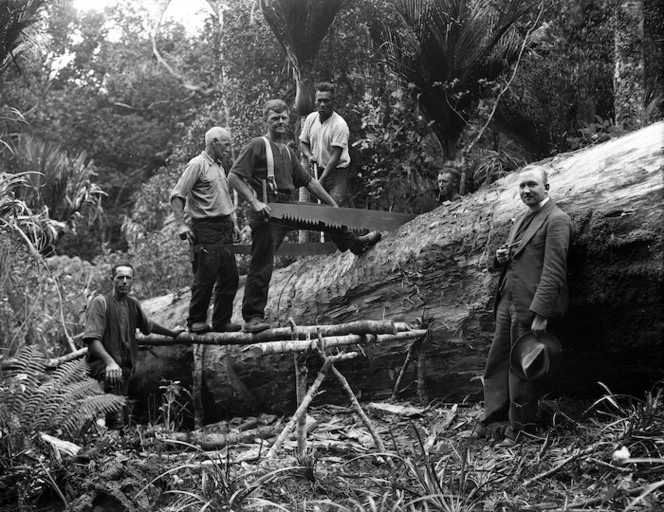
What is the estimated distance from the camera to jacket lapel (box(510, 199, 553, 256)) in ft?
18.8

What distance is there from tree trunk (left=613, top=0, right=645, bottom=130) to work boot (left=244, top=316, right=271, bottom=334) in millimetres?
3933

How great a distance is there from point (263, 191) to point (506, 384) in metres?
2.93

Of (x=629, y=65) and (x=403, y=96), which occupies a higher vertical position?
(x=403, y=96)

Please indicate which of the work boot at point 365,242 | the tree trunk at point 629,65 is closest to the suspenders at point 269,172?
the work boot at point 365,242

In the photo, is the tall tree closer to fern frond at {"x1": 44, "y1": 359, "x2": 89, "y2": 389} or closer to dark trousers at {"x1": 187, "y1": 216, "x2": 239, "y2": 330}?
dark trousers at {"x1": 187, "y1": 216, "x2": 239, "y2": 330}

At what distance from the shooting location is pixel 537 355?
5.50 m

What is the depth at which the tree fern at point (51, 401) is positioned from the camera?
5.85 m

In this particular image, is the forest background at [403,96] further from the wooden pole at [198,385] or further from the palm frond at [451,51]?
the wooden pole at [198,385]

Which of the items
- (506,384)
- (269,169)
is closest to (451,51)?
(269,169)

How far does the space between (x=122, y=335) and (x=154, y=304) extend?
220cm

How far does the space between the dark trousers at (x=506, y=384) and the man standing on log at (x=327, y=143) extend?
Result: 3.34 metres

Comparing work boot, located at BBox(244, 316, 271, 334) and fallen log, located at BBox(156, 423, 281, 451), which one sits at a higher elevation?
work boot, located at BBox(244, 316, 271, 334)

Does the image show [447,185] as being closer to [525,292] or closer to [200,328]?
[525,292]

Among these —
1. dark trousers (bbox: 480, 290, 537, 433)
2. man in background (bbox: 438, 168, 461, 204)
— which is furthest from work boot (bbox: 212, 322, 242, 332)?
dark trousers (bbox: 480, 290, 537, 433)
